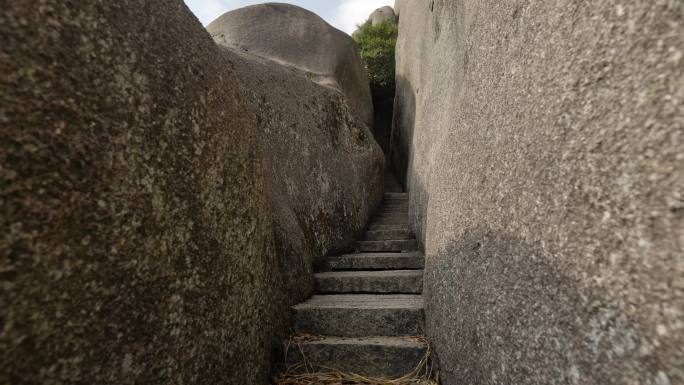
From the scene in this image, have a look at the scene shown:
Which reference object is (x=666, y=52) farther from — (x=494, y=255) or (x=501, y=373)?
(x=501, y=373)

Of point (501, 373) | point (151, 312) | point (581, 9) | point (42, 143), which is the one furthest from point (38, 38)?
point (501, 373)

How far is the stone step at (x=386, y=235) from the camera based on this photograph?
15.7 ft

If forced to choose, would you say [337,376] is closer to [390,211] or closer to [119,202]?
[119,202]

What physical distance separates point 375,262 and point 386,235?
1.19 meters

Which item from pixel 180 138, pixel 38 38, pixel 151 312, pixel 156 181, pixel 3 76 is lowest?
pixel 151 312

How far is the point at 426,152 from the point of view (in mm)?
3982

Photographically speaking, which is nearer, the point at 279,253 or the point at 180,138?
the point at 180,138

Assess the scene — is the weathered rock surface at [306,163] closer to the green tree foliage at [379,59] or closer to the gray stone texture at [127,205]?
the gray stone texture at [127,205]

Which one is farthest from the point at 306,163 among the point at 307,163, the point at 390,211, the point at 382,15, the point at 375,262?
the point at 382,15

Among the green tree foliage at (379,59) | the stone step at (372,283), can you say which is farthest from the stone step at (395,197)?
the green tree foliage at (379,59)

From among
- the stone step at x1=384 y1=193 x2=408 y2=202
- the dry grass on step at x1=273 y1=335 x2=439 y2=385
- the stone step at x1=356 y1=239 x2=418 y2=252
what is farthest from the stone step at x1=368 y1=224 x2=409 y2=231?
the dry grass on step at x1=273 y1=335 x2=439 y2=385

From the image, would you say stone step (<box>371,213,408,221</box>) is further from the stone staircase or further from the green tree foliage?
the green tree foliage

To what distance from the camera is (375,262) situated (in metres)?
3.75

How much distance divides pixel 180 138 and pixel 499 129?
113 cm
